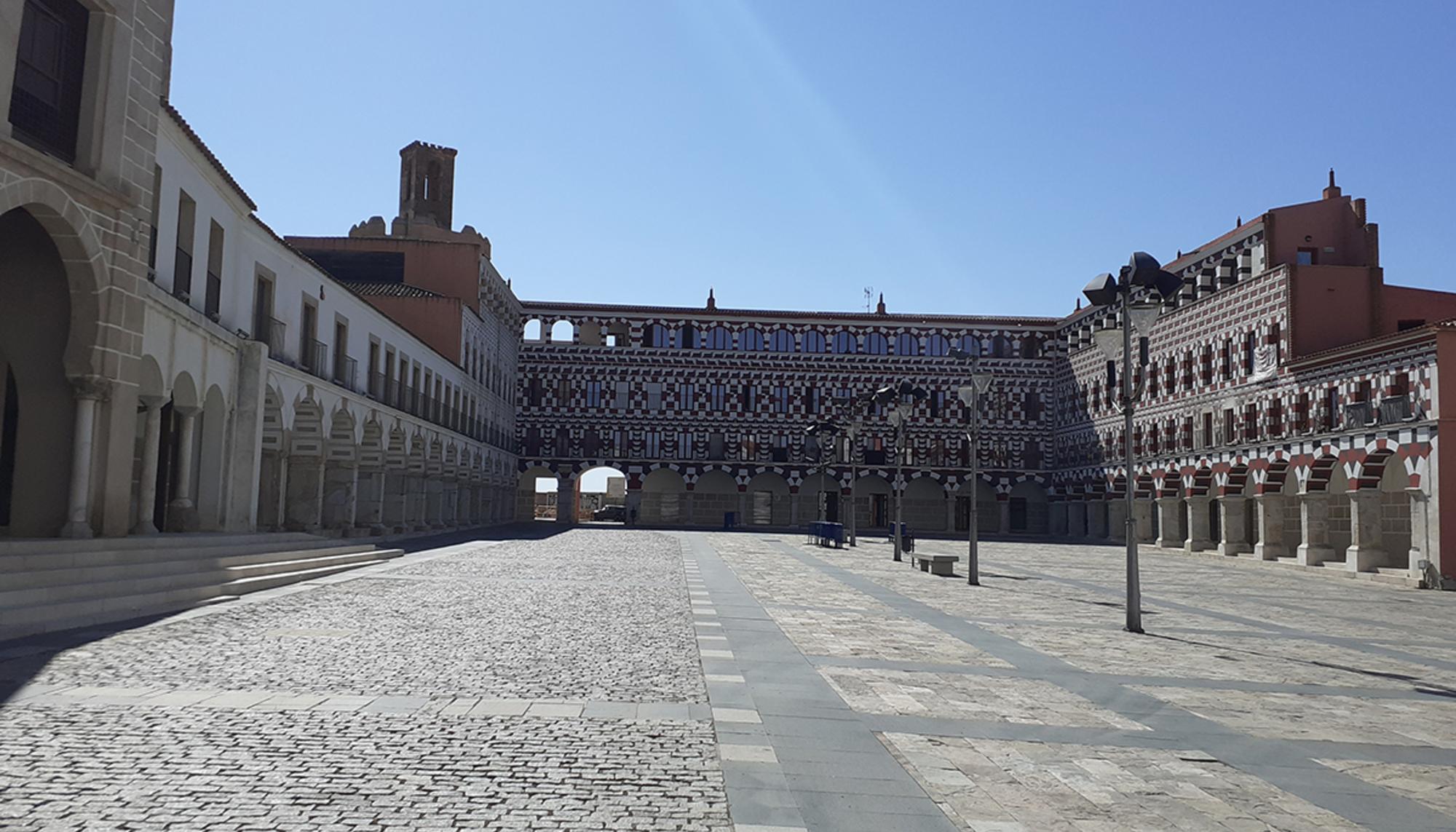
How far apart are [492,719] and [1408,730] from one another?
730 cm

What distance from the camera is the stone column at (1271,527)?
3772 cm

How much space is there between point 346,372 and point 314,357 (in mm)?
2677

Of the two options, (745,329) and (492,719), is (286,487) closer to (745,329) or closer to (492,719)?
(492,719)

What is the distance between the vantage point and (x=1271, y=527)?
124ft

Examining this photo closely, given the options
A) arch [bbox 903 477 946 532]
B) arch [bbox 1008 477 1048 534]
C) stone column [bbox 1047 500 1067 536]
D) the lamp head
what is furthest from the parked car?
the lamp head

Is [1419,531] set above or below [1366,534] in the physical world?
above

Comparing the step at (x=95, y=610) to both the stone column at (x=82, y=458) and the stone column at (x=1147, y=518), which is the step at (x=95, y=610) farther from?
the stone column at (x=1147, y=518)

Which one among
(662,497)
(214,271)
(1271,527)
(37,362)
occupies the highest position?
(214,271)

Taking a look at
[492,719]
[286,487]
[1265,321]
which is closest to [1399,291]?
[1265,321]

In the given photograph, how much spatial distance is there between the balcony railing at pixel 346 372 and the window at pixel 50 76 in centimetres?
1432

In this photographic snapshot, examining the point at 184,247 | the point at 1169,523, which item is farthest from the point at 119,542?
A: the point at 1169,523

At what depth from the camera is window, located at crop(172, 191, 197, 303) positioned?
20875 millimetres

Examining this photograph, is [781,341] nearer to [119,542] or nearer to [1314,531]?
[1314,531]

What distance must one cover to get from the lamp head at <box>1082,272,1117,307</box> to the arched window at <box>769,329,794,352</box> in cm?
5104
